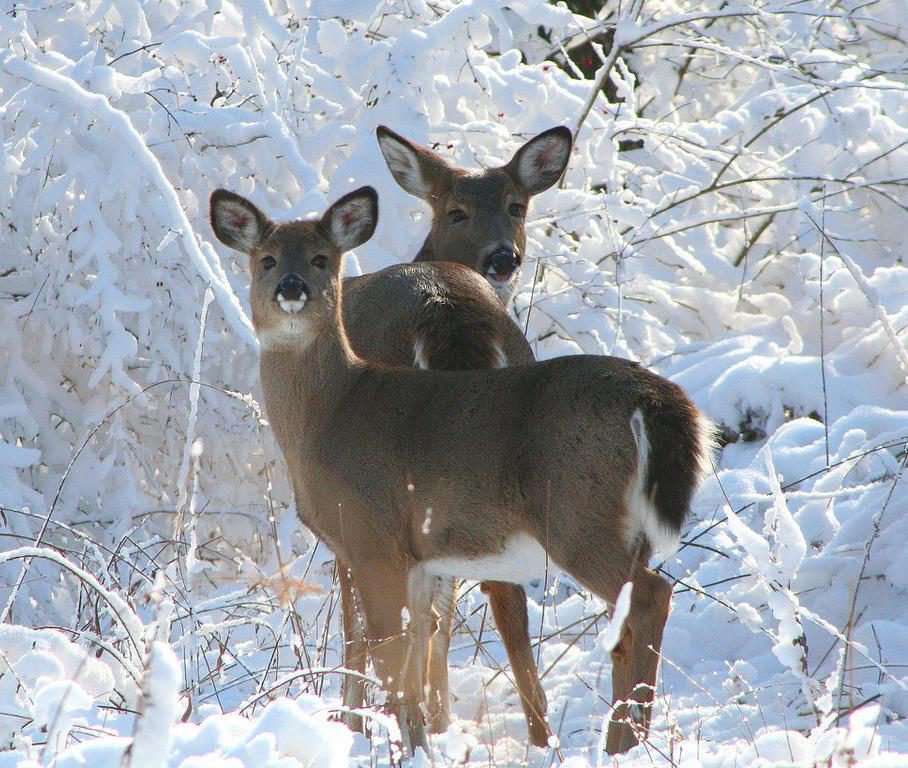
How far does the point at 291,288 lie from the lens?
4.48 metres

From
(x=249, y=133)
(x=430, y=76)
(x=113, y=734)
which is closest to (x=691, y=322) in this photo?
(x=430, y=76)

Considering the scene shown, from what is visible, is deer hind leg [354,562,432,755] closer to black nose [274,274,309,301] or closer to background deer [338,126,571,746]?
background deer [338,126,571,746]

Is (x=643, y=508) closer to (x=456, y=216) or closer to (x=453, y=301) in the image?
(x=453, y=301)

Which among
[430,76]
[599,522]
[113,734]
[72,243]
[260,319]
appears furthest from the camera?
[430,76]

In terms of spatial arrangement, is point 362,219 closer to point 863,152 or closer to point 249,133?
point 249,133

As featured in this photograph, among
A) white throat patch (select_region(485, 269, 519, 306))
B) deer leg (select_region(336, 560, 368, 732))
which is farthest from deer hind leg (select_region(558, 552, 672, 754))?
white throat patch (select_region(485, 269, 519, 306))

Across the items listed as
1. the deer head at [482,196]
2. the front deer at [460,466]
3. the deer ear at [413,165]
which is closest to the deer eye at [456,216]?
the deer head at [482,196]

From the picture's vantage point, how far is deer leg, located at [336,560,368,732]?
4293 millimetres

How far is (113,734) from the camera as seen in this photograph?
9.36ft

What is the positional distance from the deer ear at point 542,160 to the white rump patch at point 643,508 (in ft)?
9.55

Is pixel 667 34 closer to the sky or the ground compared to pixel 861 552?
closer to the sky

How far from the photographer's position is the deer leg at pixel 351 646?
4.29 meters

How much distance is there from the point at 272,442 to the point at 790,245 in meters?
3.50

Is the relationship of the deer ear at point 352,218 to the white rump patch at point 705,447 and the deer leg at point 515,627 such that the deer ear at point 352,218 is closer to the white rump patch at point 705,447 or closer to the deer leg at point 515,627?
the deer leg at point 515,627
